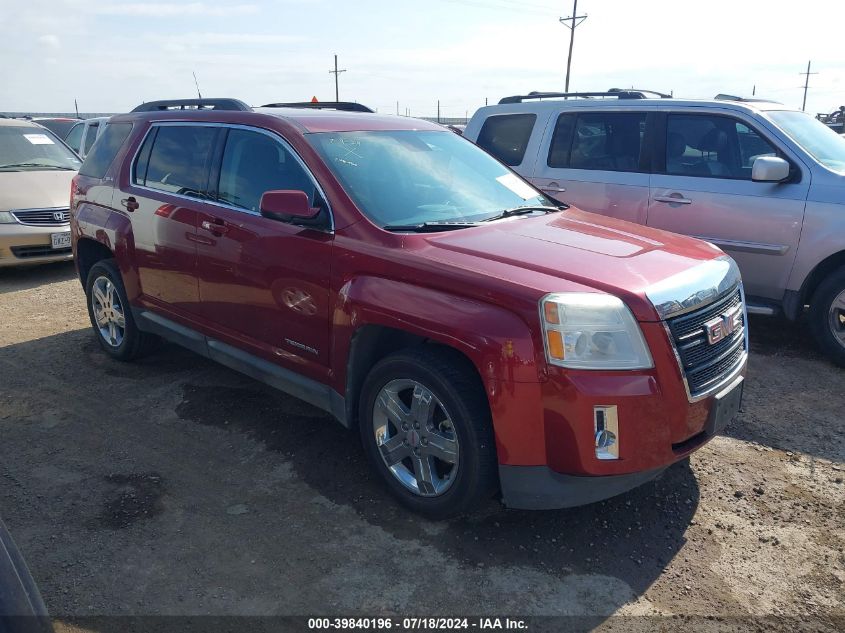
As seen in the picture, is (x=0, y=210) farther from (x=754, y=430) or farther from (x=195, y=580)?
(x=754, y=430)

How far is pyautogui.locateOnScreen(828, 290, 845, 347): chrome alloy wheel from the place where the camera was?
17.0 feet

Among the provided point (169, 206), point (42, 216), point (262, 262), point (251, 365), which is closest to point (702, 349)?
point (262, 262)

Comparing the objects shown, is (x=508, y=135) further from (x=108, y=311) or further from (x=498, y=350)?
(x=498, y=350)

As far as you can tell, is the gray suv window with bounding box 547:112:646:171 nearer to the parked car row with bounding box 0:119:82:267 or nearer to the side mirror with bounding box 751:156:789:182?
the side mirror with bounding box 751:156:789:182

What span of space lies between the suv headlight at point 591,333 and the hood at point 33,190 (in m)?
7.53

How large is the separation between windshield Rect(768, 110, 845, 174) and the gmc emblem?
9.23 ft

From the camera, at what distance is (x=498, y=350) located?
2.80 m

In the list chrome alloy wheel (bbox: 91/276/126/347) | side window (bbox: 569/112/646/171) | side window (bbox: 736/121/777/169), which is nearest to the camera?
chrome alloy wheel (bbox: 91/276/126/347)

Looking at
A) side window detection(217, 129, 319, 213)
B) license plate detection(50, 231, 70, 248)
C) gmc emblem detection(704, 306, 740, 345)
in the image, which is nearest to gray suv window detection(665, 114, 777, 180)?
gmc emblem detection(704, 306, 740, 345)

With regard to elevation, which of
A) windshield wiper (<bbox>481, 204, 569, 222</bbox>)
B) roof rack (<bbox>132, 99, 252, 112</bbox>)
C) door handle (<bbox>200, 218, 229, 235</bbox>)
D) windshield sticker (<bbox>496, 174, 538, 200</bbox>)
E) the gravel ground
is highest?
A: roof rack (<bbox>132, 99, 252, 112</bbox>)

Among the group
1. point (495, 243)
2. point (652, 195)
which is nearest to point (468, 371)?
point (495, 243)

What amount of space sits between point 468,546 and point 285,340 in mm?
1504

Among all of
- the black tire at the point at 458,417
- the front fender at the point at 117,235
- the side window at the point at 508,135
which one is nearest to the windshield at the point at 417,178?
the black tire at the point at 458,417

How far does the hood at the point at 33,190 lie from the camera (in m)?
8.14
